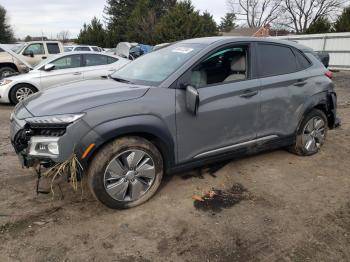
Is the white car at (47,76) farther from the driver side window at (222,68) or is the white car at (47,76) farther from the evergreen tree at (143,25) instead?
the evergreen tree at (143,25)

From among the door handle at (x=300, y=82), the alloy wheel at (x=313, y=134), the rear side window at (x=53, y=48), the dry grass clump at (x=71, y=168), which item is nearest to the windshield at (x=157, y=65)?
the dry grass clump at (x=71, y=168)

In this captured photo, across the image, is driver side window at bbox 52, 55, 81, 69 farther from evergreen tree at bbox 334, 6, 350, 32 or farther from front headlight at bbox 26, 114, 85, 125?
evergreen tree at bbox 334, 6, 350, 32

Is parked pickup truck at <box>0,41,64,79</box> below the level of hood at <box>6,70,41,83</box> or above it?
above

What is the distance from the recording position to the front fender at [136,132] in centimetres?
299

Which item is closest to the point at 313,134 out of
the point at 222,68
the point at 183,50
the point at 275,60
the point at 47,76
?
the point at 275,60

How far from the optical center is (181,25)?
1110 inches

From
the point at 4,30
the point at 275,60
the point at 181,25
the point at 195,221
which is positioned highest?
the point at 4,30

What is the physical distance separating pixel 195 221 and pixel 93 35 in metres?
38.3

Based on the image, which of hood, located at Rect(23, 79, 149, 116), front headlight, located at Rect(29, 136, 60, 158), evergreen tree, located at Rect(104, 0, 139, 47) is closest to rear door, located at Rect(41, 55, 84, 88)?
hood, located at Rect(23, 79, 149, 116)

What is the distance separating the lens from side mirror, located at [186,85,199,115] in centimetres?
330

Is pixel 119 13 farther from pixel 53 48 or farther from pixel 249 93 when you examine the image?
pixel 249 93

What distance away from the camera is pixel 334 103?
16.0 feet

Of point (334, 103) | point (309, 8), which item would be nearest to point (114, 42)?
point (309, 8)

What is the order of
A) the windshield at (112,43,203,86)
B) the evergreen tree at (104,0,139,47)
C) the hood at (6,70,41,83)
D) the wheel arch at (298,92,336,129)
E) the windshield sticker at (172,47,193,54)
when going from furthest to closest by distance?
the evergreen tree at (104,0,139,47)
the hood at (6,70,41,83)
the wheel arch at (298,92,336,129)
the windshield sticker at (172,47,193,54)
the windshield at (112,43,203,86)
